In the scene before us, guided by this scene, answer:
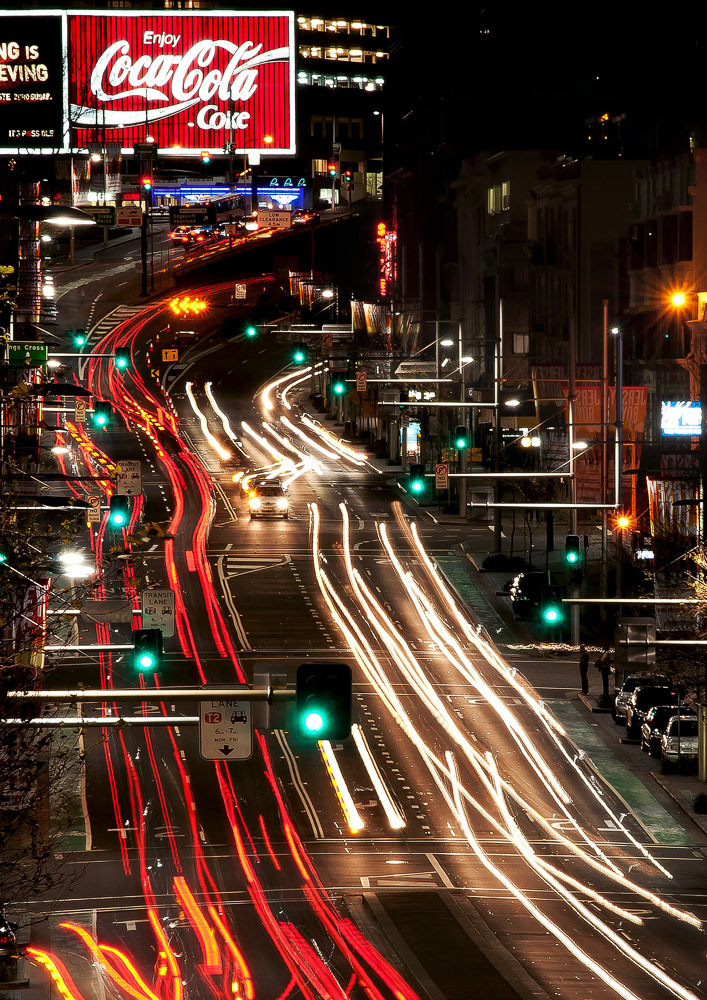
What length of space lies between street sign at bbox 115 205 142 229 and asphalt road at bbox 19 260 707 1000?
1337 cm

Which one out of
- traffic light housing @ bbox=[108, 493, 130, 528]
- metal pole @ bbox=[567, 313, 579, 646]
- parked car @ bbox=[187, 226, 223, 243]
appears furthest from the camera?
parked car @ bbox=[187, 226, 223, 243]

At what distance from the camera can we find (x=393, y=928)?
98.7 feet

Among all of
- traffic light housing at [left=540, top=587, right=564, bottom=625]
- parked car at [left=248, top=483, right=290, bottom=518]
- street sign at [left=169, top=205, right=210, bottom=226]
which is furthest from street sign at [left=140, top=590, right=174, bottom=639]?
parked car at [left=248, top=483, right=290, bottom=518]

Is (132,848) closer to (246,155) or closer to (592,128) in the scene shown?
(246,155)

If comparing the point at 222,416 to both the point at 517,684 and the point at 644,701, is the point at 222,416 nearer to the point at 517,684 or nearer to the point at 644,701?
the point at 517,684

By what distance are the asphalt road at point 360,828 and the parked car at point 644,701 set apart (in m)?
2.24

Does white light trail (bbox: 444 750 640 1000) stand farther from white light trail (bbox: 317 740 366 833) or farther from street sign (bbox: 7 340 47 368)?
street sign (bbox: 7 340 47 368)

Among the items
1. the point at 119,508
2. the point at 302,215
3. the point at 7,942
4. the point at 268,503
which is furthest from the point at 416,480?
the point at 302,215

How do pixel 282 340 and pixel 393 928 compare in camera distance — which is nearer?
pixel 393 928

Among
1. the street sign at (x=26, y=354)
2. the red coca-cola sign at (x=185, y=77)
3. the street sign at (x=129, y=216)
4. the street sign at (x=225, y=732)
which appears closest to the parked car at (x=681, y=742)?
the street sign at (x=26, y=354)

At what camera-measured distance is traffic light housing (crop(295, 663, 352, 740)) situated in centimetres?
1622

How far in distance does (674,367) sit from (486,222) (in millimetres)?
39432

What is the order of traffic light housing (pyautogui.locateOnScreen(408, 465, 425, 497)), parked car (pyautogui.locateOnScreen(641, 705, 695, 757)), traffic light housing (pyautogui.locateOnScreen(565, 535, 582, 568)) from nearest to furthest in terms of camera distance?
1. traffic light housing (pyautogui.locateOnScreen(565, 535, 582, 568))
2. parked car (pyautogui.locateOnScreen(641, 705, 695, 757))
3. traffic light housing (pyautogui.locateOnScreen(408, 465, 425, 497))

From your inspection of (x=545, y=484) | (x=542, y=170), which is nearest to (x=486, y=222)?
(x=542, y=170)
